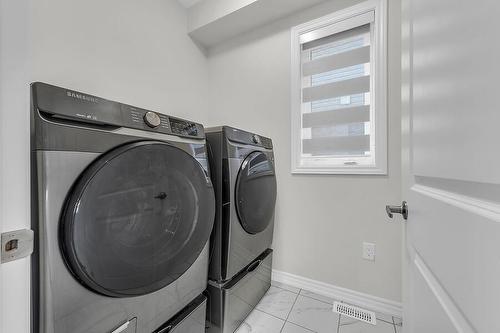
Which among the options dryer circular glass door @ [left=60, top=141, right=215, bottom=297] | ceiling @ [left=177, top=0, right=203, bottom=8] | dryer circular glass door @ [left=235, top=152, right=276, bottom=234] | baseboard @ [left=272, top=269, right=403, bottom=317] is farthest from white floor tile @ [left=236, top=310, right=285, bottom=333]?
ceiling @ [left=177, top=0, right=203, bottom=8]

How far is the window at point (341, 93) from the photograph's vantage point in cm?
138

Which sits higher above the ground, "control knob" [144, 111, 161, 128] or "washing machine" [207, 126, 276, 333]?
"control knob" [144, 111, 161, 128]

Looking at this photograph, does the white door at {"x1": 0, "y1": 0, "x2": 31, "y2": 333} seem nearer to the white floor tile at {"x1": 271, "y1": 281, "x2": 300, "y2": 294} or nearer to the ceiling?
the white floor tile at {"x1": 271, "y1": 281, "x2": 300, "y2": 294}

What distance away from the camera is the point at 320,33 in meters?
1.59

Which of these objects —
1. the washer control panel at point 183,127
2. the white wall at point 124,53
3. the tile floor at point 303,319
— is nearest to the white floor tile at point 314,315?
the tile floor at point 303,319

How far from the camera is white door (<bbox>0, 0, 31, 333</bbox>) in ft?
1.49

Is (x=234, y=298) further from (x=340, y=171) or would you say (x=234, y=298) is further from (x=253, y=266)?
(x=340, y=171)

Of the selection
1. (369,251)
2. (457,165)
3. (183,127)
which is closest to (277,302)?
(369,251)

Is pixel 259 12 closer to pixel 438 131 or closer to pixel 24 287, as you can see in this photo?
pixel 438 131

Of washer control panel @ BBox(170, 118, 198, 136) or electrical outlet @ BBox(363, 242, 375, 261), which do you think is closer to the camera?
washer control panel @ BBox(170, 118, 198, 136)

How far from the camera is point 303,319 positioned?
1.25 metres

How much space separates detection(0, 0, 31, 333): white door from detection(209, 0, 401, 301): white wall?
1457 millimetres

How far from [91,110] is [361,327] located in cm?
169

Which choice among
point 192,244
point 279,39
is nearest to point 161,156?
point 192,244
